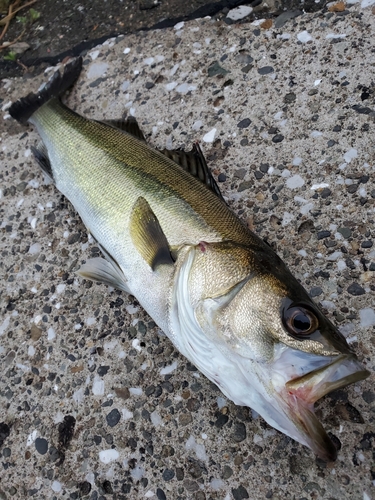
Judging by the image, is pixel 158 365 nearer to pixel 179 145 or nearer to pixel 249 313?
pixel 249 313

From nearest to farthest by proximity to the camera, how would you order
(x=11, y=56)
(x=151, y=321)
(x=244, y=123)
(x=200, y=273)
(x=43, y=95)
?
(x=200, y=273) → (x=151, y=321) → (x=244, y=123) → (x=43, y=95) → (x=11, y=56)

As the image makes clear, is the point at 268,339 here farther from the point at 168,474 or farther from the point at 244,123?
the point at 244,123

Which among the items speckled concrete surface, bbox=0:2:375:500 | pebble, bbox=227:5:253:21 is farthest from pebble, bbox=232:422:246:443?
pebble, bbox=227:5:253:21

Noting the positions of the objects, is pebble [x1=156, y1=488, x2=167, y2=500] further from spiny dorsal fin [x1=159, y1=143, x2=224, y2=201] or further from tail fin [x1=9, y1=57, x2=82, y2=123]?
tail fin [x1=9, y1=57, x2=82, y2=123]

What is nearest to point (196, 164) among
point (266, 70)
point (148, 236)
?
point (148, 236)

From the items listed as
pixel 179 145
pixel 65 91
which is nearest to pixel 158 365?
pixel 179 145

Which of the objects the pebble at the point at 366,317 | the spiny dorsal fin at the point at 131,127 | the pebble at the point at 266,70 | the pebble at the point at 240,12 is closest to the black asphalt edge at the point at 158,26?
the pebble at the point at 240,12

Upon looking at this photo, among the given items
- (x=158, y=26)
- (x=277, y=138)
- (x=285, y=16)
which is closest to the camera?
(x=277, y=138)
